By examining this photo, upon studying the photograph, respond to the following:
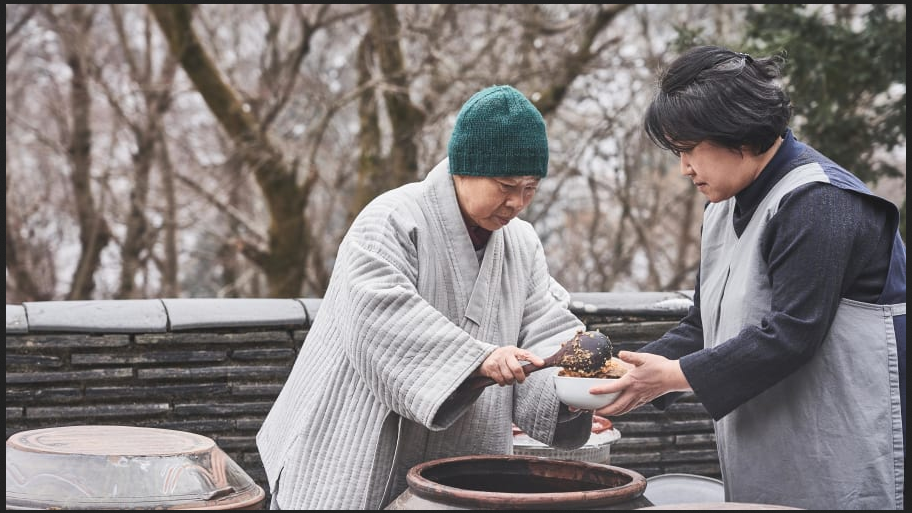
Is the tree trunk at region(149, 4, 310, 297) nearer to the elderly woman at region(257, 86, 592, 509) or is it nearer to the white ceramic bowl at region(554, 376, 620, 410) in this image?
the elderly woman at region(257, 86, 592, 509)

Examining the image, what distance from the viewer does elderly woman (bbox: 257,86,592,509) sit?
2635 millimetres

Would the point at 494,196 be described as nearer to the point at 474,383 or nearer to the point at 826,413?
the point at 474,383

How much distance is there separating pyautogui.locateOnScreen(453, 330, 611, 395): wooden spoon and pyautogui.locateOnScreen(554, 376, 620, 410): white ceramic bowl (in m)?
0.03

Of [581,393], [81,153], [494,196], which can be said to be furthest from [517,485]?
[81,153]

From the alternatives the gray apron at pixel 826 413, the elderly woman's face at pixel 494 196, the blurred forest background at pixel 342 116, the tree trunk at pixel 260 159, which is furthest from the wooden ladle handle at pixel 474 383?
the tree trunk at pixel 260 159

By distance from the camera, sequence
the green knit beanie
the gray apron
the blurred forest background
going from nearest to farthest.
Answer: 1. the gray apron
2. the green knit beanie
3. the blurred forest background

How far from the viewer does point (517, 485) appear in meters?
2.88

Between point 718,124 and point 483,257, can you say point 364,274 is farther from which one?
point 718,124

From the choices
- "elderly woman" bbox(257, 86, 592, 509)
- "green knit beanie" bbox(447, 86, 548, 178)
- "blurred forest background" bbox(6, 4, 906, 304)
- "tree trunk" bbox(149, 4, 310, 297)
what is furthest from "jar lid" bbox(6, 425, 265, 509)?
"tree trunk" bbox(149, 4, 310, 297)

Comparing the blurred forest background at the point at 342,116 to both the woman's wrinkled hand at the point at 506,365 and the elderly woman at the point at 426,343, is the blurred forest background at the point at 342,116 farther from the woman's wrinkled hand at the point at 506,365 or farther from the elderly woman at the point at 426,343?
the woman's wrinkled hand at the point at 506,365

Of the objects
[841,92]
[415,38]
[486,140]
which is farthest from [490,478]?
[415,38]

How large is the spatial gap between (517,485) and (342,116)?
11.4 metres

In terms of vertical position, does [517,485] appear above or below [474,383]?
below

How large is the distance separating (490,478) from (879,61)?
5.42m
